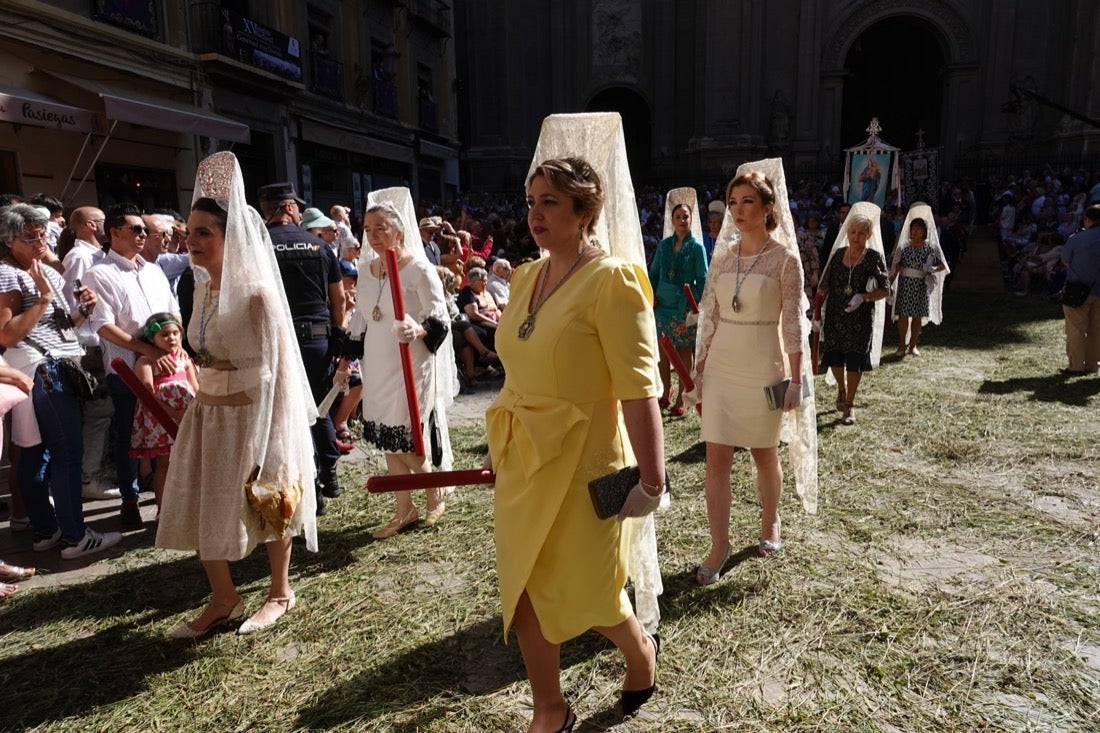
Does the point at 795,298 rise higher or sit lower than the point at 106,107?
lower

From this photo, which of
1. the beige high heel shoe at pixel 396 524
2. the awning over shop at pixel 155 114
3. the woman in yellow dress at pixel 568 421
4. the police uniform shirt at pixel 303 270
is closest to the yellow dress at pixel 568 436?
the woman in yellow dress at pixel 568 421

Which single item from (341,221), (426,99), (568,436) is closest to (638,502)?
(568,436)

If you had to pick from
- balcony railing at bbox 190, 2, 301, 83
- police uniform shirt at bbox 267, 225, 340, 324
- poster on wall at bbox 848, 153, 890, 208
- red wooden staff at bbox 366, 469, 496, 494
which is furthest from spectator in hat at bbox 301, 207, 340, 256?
poster on wall at bbox 848, 153, 890, 208

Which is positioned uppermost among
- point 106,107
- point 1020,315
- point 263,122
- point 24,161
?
point 263,122

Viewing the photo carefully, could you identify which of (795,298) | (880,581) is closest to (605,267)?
(795,298)

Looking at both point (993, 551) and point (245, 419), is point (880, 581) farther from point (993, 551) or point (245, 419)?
point (245, 419)

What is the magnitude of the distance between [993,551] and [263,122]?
1777 centimetres

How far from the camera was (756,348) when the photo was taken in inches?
153

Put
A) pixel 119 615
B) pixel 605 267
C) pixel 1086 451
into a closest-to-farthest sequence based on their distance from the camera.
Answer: pixel 605 267
pixel 119 615
pixel 1086 451

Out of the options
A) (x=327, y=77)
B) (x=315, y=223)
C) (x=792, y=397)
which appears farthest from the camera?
(x=327, y=77)

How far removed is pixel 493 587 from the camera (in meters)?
3.88

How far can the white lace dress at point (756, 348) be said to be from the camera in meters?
3.84

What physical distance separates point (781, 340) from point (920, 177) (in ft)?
58.9

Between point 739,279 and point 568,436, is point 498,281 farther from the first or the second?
point 568,436
